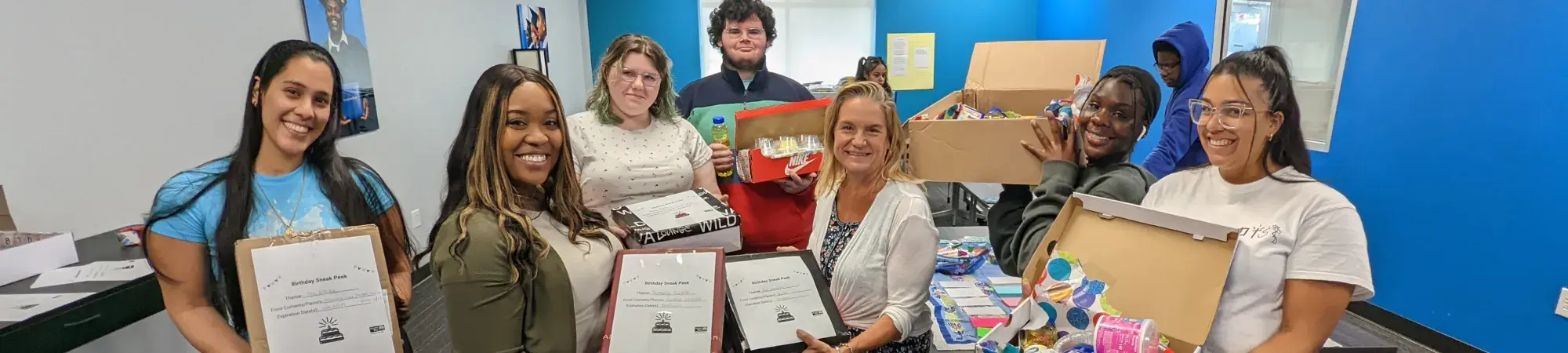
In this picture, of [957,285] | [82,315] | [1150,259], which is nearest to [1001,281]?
[957,285]

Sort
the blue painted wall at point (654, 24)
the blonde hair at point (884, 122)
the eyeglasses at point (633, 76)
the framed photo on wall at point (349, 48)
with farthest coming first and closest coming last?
the blue painted wall at point (654, 24) → the framed photo on wall at point (349, 48) → the eyeglasses at point (633, 76) → the blonde hair at point (884, 122)

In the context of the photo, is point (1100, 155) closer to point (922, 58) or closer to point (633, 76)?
point (633, 76)

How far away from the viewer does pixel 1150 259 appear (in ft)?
4.09

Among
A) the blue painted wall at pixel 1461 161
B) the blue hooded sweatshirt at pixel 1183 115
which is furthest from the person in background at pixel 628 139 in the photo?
the blue painted wall at pixel 1461 161

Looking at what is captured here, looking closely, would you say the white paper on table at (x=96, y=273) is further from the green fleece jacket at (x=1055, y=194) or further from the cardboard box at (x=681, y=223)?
the green fleece jacket at (x=1055, y=194)

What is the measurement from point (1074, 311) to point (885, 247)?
45cm

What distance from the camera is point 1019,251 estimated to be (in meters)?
1.58

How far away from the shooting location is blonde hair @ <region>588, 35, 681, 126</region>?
2.02m

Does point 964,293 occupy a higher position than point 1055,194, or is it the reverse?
point 1055,194

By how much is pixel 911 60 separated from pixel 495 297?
5.96 metres

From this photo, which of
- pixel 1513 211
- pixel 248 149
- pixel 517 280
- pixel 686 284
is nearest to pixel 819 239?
pixel 686 284

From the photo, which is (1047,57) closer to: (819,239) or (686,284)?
(819,239)

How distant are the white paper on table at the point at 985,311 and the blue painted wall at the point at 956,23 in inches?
184

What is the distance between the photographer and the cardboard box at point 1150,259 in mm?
1172
